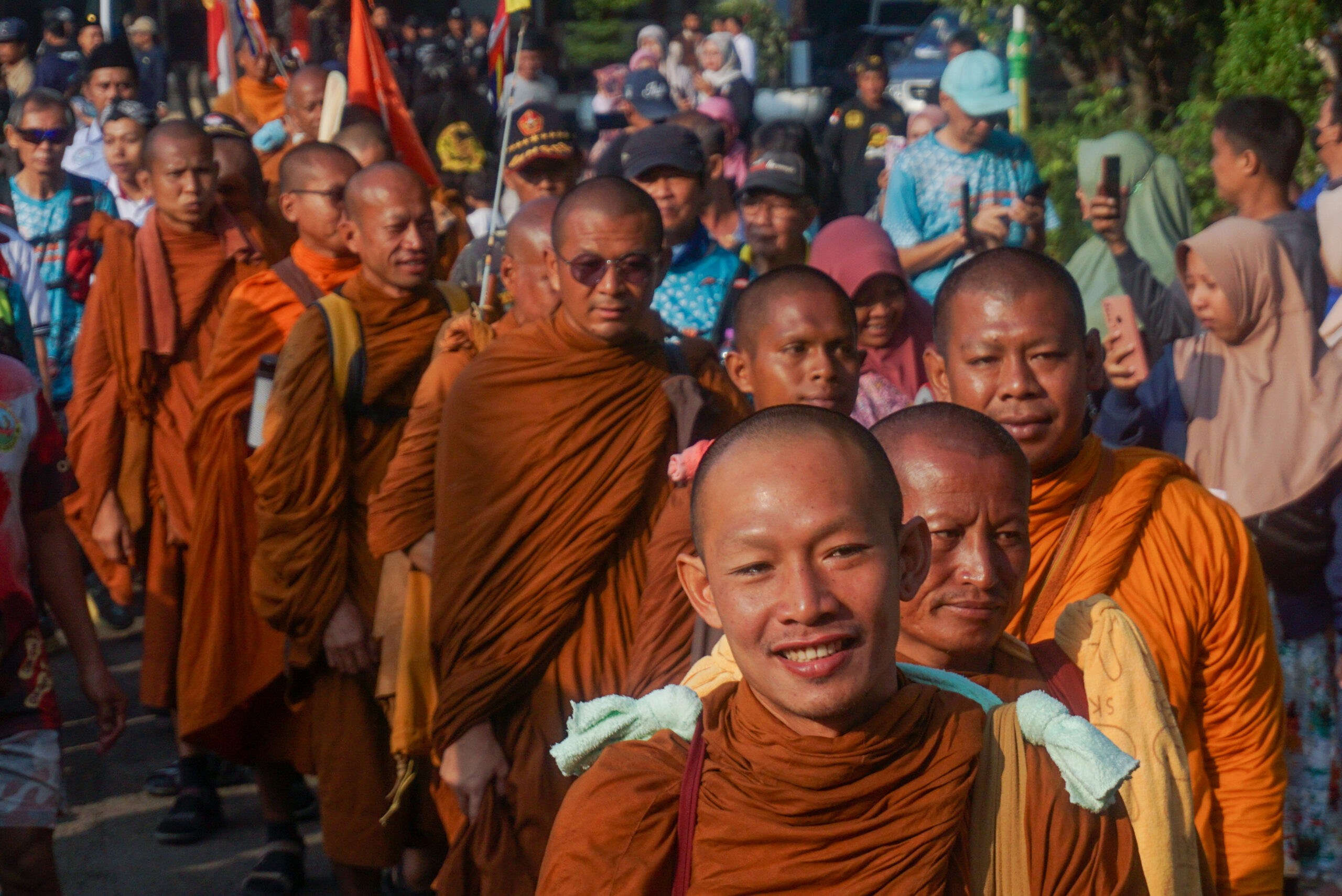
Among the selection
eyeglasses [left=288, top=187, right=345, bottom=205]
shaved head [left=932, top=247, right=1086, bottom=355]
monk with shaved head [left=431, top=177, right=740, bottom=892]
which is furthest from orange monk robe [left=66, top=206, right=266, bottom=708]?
shaved head [left=932, top=247, right=1086, bottom=355]

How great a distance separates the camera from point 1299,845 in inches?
177

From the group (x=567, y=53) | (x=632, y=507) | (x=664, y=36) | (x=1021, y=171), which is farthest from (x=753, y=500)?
(x=567, y=53)

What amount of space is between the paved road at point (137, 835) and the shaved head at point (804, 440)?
370 centimetres

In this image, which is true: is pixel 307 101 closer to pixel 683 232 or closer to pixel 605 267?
pixel 683 232

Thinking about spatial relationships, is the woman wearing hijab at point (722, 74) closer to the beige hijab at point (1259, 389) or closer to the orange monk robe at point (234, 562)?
the orange monk robe at point (234, 562)

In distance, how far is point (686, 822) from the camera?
1.79 metres

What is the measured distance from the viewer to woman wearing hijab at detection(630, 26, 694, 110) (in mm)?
15562

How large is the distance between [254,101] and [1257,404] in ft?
26.9

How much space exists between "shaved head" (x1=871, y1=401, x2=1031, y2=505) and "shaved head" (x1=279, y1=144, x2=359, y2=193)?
350 centimetres

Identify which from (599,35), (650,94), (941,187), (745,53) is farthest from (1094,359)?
(599,35)

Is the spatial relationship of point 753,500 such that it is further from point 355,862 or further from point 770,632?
point 355,862

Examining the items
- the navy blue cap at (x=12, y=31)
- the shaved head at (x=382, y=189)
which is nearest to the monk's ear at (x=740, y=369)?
the shaved head at (x=382, y=189)

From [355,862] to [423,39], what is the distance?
14.3 meters

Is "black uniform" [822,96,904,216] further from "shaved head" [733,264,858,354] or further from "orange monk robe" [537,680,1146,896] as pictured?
"orange monk robe" [537,680,1146,896]
